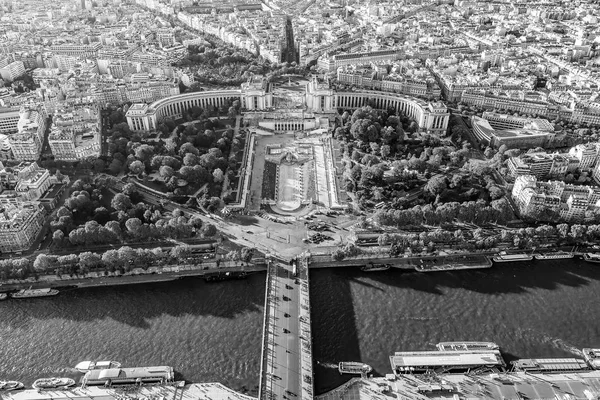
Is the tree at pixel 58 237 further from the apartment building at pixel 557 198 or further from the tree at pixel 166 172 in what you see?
the apartment building at pixel 557 198

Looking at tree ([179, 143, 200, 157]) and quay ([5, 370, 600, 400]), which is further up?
tree ([179, 143, 200, 157])

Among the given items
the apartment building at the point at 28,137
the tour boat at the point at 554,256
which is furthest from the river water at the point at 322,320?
the apartment building at the point at 28,137

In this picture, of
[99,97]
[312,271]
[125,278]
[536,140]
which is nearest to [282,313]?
[312,271]

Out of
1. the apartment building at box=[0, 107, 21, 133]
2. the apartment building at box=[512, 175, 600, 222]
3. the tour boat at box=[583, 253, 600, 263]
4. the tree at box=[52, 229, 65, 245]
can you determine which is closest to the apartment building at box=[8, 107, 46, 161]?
the apartment building at box=[0, 107, 21, 133]

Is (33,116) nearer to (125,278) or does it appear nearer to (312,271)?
(125,278)

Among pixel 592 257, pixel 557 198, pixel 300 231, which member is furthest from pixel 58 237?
pixel 592 257

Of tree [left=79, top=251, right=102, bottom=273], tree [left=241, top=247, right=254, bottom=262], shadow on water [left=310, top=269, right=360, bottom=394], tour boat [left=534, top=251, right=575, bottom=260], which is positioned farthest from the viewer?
tour boat [left=534, top=251, right=575, bottom=260]

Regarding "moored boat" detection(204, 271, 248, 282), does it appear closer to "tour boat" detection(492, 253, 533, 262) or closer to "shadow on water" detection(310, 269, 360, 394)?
"shadow on water" detection(310, 269, 360, 394)
